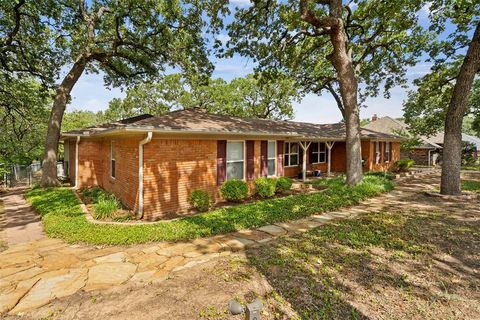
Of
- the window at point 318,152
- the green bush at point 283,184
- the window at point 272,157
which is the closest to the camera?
the green bush at point 283,184

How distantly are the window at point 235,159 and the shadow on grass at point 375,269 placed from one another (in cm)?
431

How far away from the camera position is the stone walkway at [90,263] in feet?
11.8

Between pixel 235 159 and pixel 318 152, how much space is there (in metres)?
9.49

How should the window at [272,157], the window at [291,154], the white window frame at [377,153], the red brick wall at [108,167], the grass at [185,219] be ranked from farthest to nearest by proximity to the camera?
1. the white window frame at [377,153]
2. the window at [291,154]
3. the window at [272,157]
4. the red brick wall at [108,167]
5. the grass at [185,219]

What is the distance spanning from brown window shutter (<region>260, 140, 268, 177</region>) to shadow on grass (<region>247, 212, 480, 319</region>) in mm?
4692

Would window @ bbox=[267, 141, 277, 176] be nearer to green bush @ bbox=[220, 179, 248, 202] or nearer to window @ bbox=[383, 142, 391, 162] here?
green bush @ bbox=[220, 179, 248, 202]

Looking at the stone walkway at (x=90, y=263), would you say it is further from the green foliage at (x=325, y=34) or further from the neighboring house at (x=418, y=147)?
the neighboring house at (x=418, y=147)

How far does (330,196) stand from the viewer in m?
9.16

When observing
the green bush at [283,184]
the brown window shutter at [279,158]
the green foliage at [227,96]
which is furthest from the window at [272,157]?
the green foliage at [227,96]

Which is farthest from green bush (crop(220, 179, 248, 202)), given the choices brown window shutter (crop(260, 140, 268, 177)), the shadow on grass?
the shadow on grass

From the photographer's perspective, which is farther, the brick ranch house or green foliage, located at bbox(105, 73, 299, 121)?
green foliage, located at bbox(105, 73, 299, 121)

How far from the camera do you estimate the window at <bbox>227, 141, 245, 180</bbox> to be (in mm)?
A: 9547

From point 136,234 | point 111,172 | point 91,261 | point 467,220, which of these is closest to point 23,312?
point 91,261

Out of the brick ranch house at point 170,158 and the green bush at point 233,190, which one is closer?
the brick ranch house at point 170,158
